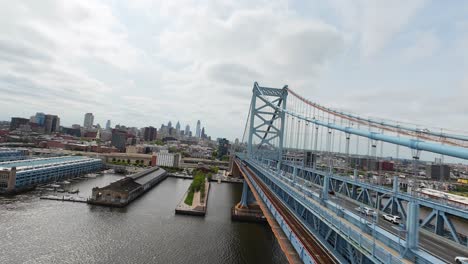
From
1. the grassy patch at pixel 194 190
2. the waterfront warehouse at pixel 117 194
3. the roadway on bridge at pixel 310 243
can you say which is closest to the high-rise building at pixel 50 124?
the waterfront warehouse at pixel 117 194

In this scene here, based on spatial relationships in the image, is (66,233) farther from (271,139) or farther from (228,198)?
(271,139)

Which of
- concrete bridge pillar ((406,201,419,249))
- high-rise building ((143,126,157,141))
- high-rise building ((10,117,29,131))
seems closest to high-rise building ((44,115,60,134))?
high-rise building ((10,117,29,131))

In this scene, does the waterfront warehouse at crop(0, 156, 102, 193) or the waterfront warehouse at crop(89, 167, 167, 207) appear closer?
the waterfront warehouse at crop(89, 167, 167, 207)

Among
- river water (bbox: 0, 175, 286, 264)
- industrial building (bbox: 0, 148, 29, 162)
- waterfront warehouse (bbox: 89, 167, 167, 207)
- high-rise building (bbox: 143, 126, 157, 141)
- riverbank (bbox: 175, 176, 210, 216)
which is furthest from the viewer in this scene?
high-rise building (bbox: 143, 126, 157, 141)

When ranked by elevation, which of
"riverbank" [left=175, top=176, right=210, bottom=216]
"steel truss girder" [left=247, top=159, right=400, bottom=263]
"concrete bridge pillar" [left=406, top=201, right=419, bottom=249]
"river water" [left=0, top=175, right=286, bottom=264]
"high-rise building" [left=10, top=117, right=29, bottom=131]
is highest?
"high-rise building" [left=10, top=117, right=29, bottom=131]

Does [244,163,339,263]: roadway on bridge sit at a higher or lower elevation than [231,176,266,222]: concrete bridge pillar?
higher

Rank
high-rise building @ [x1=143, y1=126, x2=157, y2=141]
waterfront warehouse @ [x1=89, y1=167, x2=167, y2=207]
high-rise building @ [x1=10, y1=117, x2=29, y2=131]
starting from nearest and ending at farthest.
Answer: waterfront warehouse @ [x1=89, y1=167, x2=167, y2=207], high-rise building @ [x1=10, y1=117, x2=29, y2=131], high-rise building @ [x1=143, y1=126, x2=157, y2=141]

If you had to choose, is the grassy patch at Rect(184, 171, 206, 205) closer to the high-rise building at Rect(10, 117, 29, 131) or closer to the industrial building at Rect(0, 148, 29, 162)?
the industrial building at Rect(0, 148, 29, 162)
